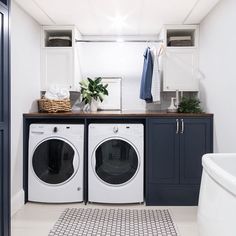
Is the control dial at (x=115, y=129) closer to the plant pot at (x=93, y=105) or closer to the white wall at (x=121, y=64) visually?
the plant pot at (x=93, y=105)

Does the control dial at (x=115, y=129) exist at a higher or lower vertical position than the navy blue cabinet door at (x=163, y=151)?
higher

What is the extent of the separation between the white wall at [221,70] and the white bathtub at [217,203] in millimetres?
1387

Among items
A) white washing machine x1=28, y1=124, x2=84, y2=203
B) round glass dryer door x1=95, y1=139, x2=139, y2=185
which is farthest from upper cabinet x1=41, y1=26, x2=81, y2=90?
round glass dryer door x1=95, y1=139, x2=139, y2=185

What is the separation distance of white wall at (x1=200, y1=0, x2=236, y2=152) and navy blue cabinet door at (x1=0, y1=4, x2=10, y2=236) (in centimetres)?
189

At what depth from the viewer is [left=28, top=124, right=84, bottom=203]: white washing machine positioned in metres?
2.95

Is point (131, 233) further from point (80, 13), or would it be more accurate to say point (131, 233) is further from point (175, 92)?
point (80, 13)

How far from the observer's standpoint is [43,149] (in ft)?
9.79

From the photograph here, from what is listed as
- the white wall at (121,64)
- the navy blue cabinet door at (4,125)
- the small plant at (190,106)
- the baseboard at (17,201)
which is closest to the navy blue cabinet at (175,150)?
the small plant at (190,106)

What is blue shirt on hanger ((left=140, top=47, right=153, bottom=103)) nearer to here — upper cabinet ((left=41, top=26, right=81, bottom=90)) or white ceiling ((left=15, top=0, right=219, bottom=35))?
white ceiling ((left=15, top=0, right=219, bottom=35))

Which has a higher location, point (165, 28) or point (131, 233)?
point (165, 28)

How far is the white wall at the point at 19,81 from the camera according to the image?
2701 mm

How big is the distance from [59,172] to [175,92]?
76.1 inches

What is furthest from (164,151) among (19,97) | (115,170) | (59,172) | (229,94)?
(19,97)

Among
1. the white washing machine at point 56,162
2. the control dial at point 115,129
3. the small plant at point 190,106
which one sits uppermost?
the small plant at point 190,106
